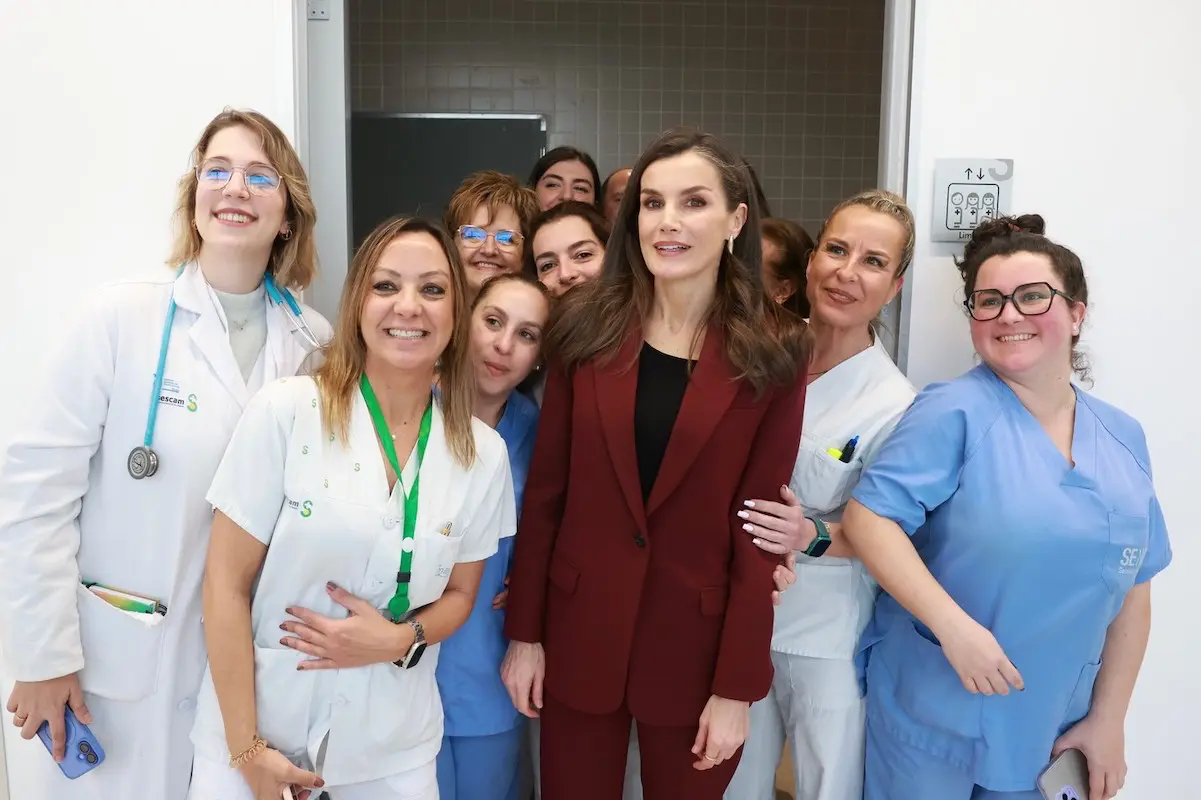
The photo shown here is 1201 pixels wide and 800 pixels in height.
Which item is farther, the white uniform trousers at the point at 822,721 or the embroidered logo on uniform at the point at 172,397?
the white uniform trousers at the point at 822,721

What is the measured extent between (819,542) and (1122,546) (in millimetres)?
513

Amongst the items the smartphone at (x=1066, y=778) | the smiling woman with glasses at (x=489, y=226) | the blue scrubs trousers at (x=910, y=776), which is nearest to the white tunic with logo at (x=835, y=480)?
the blue scrubs trousers at (x=910, y=776)

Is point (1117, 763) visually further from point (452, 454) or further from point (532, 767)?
point (452, 454)

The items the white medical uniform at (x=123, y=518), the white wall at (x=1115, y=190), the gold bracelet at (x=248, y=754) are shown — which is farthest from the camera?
the white wall at (x=1115, y=190)

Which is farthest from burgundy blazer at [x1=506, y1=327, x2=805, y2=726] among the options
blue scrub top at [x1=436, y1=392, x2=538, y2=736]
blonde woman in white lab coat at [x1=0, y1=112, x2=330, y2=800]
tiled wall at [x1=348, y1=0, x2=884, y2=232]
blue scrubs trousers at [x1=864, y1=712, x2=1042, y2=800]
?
tiled wall at [x1=348, y1=0, x2=884, y2=232]

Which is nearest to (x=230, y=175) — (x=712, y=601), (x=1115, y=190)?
(x=712, y=601)

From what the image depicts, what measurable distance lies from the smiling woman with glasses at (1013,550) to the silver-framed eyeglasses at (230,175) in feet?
4.00

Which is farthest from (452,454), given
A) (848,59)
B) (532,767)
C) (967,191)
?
(848,59)

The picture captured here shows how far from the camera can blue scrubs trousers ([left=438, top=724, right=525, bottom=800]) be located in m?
1.59

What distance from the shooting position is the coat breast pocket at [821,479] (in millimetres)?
1628

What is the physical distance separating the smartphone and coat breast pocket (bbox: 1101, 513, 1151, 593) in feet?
1.10

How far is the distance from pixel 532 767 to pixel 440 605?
686 mm

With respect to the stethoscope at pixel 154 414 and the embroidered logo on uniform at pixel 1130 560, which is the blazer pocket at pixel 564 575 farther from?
the embroidered logo on uniform at pixel 1130 560

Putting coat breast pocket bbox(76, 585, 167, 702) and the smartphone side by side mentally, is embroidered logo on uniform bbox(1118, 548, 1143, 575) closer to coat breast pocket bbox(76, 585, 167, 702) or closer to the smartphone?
the smartphone
